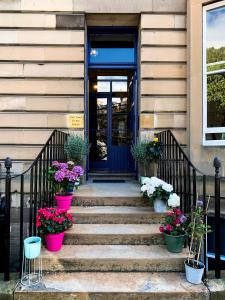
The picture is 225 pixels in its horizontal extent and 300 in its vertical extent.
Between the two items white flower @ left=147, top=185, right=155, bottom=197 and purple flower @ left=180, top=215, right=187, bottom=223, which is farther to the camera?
white flower @ left=147, top=185, right=155, bottom=197

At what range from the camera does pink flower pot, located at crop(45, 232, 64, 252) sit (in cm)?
349

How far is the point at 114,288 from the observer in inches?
119

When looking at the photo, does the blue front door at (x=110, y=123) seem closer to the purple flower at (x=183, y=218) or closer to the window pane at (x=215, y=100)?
the window pane at (x=215, y=100)

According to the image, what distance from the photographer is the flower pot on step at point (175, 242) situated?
3482 millimetres

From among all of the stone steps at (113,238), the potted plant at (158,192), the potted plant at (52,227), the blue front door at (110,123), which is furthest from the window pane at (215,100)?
the potted plant at (52,227)

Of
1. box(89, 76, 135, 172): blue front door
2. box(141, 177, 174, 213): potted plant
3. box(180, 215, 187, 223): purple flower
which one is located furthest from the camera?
box(89, 76, 135, 172): blue front door

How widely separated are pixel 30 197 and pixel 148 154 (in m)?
2.53

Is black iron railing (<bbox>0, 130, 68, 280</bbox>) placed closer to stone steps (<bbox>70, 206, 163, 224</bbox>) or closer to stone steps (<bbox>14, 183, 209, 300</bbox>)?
stone steps (<bbox>14, 183, 209, 300</bbox>)

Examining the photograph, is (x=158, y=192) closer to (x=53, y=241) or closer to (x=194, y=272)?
(x=194, y=272)

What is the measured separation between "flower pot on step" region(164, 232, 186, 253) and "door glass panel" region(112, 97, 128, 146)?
3.86 m

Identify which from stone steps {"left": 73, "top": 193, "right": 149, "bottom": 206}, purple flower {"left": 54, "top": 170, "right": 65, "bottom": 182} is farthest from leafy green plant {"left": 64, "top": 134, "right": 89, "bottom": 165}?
purple flower {"left": 54, "top": 170, "right": 65, "bottom": 182}

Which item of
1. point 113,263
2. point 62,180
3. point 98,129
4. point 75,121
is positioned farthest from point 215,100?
point 113,263

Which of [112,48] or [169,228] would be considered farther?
[112,48]

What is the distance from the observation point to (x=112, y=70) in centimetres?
714
